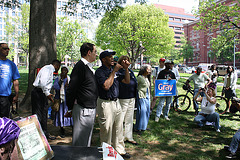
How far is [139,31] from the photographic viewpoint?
3097 cm

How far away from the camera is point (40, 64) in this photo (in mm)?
6812

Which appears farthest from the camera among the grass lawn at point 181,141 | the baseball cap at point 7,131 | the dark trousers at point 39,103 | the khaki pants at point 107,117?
the dark trousers at point 39,103

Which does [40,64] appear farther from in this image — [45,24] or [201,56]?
[201,56]

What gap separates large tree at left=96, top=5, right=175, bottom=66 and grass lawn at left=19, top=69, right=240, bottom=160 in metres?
25.5

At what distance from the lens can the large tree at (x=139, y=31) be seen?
31102 millimetres

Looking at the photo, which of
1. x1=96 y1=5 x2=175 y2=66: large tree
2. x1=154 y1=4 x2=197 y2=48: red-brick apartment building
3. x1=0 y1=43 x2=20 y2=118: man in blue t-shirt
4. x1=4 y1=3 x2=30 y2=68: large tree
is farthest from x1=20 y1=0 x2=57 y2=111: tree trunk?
x1=154 y1=4 x2=197 y2=48: red-brick apartment building

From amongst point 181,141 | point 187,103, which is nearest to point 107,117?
point 181,141

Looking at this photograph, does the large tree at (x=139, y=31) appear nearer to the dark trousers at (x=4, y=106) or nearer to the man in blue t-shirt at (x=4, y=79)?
the man in blue t-shirt at (x=4, y=79)

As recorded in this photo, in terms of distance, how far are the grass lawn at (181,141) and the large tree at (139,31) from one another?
83.6ft

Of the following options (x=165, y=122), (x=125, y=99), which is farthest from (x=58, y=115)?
(x=165, y=122)

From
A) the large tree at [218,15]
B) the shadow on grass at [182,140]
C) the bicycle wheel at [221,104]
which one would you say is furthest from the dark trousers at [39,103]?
the large tree at [218,15]

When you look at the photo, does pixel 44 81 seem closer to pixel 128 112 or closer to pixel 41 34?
pixel 128 112

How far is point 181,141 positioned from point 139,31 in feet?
90.3

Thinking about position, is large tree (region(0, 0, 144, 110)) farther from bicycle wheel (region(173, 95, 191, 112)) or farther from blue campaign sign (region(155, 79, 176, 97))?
bicycle wheel (region(173, 95, 191, 112))
